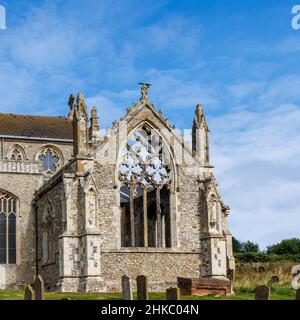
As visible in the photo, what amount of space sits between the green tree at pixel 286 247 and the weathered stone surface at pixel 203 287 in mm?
45291

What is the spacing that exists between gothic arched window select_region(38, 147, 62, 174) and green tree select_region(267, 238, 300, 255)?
32522mm

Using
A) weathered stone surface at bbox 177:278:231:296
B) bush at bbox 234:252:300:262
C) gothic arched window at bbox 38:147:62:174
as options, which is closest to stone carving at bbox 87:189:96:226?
weathered stone surface at bbox 177:278:231:296

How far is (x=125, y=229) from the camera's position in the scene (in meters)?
36.2

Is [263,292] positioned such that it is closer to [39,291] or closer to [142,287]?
[142,287]

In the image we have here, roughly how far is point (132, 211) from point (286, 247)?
155 feet

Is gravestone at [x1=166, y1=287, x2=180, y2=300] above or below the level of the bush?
below

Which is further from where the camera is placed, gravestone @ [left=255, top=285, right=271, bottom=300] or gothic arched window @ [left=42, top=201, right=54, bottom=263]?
gothic arched window @ [left=42, top=201, right=54, bottom=263]

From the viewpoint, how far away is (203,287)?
2791 centimetres

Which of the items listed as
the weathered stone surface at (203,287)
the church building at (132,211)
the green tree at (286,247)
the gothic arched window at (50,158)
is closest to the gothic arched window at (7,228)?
the church building at (132,211)

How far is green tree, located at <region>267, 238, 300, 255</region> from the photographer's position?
74.5m

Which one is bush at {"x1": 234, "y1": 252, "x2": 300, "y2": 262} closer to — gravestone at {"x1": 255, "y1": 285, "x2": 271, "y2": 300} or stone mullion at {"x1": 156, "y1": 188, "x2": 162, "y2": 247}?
stone mullion at {"x1": 156, "y1": 188, "x2": 162, "y2": 247}

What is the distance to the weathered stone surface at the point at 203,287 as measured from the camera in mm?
27766
